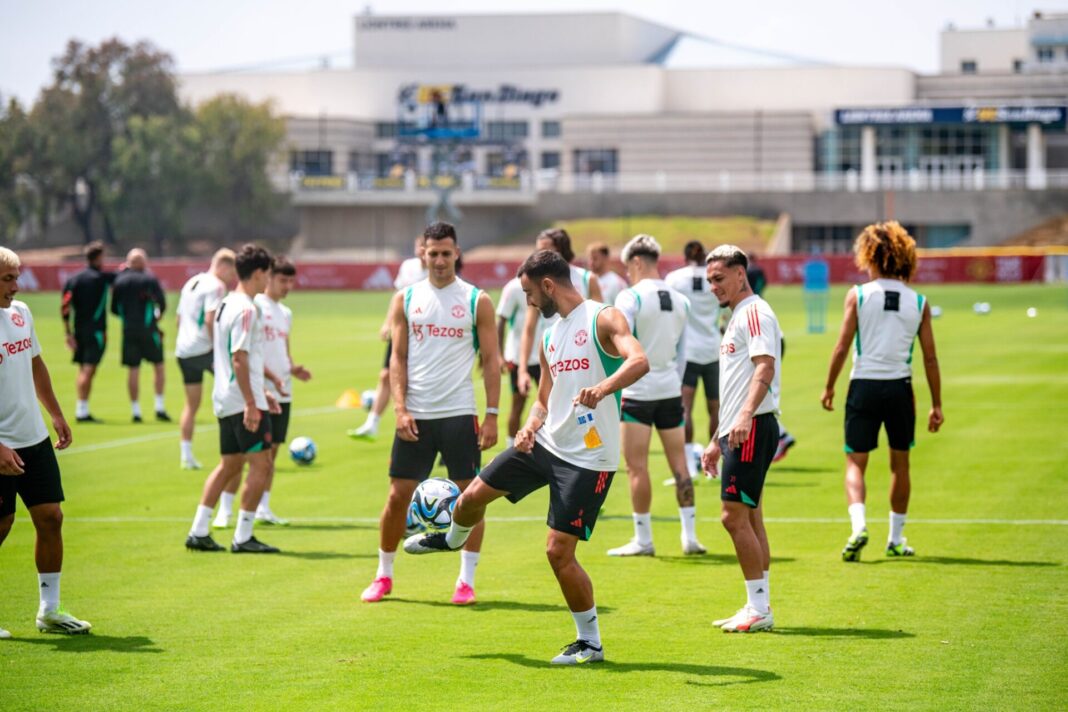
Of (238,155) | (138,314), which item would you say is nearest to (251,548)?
(138,314)

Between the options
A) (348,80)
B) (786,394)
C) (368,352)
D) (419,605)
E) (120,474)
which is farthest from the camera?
(348,80)

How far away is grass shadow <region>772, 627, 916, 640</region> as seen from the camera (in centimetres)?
921

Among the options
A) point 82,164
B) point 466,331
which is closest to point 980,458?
point 466,331

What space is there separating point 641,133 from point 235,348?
91705 mm

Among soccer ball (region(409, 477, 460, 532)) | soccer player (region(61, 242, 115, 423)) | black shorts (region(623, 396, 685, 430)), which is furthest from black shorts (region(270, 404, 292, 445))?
soccer player (region(61, 242, 115, 423))

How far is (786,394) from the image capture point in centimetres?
2517

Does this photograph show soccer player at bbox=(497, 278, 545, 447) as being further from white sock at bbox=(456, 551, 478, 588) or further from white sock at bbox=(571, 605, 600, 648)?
white sock at bbox=(571, 605, 600, 648)

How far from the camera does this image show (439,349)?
10414mm

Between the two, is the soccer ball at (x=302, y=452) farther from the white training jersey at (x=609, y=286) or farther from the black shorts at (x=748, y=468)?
the black shorts at (x=748, y=468)

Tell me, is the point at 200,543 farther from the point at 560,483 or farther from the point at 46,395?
the point at 560,483

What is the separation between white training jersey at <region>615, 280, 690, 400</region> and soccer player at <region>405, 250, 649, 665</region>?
11.2 feet

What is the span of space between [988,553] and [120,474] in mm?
9769

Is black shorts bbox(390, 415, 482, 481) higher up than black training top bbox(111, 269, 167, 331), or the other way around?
black training top bbox(111, 269, 167, 331)

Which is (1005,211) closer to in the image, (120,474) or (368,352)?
(368,352)
